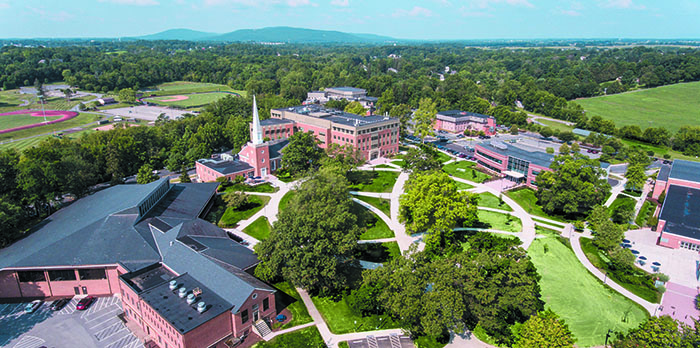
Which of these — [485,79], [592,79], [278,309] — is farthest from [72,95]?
[592,79]

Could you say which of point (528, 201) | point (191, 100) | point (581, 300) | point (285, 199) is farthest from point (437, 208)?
point (191, 100)

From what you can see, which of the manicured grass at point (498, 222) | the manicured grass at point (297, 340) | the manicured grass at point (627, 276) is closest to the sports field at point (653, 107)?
the manicured grass at point (498, 222)

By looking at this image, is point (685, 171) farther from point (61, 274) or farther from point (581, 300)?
point (61, 274)

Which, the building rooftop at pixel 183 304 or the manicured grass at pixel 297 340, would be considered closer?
the building rooftop at pixel 183 304

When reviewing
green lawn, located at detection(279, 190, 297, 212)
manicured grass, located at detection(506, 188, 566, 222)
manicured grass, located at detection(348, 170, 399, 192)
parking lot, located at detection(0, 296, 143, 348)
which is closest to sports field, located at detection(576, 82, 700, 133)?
manicured grass, located at detection(506, 188, 566, 222)

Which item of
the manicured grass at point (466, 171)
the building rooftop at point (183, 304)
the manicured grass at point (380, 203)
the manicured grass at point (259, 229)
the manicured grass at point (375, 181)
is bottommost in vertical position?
the manicured grass at point (259, 229)

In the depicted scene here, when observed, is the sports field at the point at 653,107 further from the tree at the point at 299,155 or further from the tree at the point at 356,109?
the tree at the point at 299,155

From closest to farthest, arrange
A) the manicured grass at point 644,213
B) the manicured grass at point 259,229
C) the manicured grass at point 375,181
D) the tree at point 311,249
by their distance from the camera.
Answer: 1. the tree at point 311,249
2. the manicured grass at point 259,229
3. the manicured grass at point 644,213
4. the manicured grass at point 375,181
